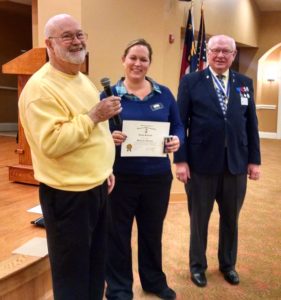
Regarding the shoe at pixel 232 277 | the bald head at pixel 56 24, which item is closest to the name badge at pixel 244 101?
the shoe at pixel 232 277

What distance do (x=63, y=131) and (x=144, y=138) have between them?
2.38 ft

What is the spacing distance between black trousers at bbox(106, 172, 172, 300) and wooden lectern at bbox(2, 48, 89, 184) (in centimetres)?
168

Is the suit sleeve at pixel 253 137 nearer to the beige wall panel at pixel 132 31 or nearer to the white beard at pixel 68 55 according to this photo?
the white beard at pixel 68 55

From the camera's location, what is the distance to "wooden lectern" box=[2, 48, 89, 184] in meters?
3.52

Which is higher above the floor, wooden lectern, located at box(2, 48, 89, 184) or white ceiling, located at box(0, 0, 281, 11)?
white ceiling, located at box(0, 0, 281, 11)

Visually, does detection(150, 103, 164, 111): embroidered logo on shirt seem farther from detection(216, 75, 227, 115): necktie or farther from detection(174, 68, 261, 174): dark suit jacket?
detection(216, 75, 227, 115): necktie

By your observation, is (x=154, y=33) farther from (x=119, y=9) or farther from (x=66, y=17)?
(x=66, y=17)

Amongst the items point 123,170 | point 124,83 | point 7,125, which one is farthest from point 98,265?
point 7,125

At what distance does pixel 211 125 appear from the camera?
2428mm

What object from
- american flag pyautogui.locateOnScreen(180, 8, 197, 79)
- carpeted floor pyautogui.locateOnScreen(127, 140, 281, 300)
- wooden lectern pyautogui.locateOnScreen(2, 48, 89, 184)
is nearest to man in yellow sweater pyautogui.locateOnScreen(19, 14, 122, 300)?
carpeted floor pyautogui.locateOnScreen(127, 140, 281, 300)

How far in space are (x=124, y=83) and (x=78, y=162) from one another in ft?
2.42

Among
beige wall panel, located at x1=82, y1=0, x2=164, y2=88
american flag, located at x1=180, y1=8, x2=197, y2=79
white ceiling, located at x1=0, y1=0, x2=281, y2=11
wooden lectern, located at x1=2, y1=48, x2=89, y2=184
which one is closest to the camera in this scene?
wooden lectern, located at x1=2, y1=48, x2=89, y2=184

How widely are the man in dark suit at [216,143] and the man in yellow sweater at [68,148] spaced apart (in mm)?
869

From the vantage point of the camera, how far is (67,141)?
57.6 inches
